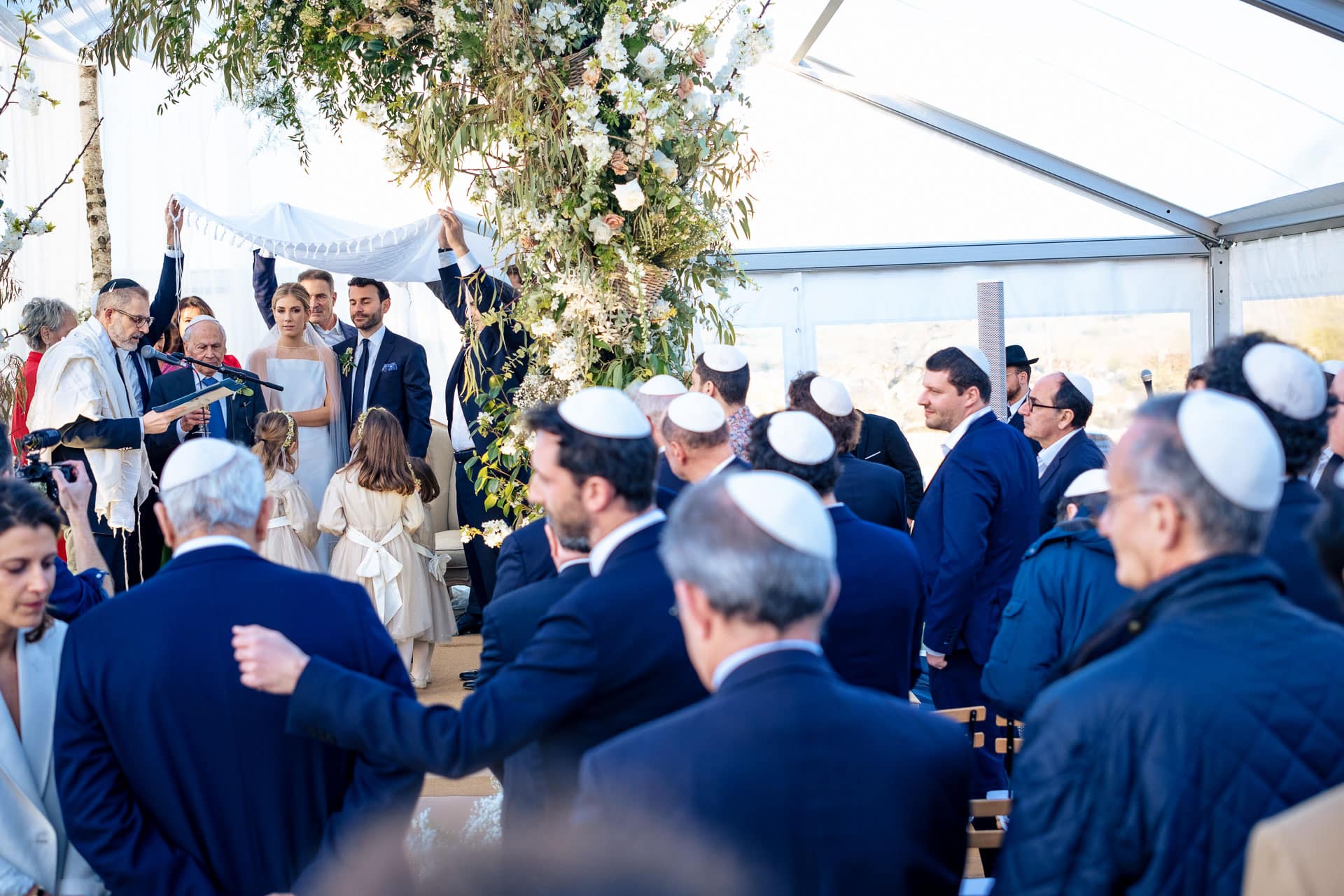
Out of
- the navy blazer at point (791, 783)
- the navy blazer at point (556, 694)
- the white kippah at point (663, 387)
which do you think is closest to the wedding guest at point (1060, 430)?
the white kippah at point (663, 387)

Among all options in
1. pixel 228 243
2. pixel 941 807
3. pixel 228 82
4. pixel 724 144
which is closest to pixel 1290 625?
pixel 941 807

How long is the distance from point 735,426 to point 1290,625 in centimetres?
326

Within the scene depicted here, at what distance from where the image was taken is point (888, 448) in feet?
20.8

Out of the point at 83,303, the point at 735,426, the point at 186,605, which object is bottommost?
the point at 186,605

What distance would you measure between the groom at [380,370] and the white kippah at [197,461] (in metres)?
4.29

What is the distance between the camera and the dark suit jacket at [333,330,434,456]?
6.38 m

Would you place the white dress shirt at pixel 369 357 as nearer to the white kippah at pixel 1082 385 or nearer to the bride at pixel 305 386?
the bride at pixel 305 386

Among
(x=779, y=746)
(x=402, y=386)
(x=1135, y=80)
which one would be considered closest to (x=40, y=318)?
(x=402, y=386)

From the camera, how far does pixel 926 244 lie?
30.5 feet

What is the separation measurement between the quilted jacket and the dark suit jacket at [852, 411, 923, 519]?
190 inches

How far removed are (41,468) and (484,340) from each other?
1.97 m

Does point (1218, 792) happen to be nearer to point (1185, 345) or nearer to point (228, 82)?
point (228, 82)

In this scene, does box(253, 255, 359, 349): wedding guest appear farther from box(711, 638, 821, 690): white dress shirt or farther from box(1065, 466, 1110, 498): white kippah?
box(711, 638, 821, 690): white dress shirt

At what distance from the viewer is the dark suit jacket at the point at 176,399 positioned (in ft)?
17.6
